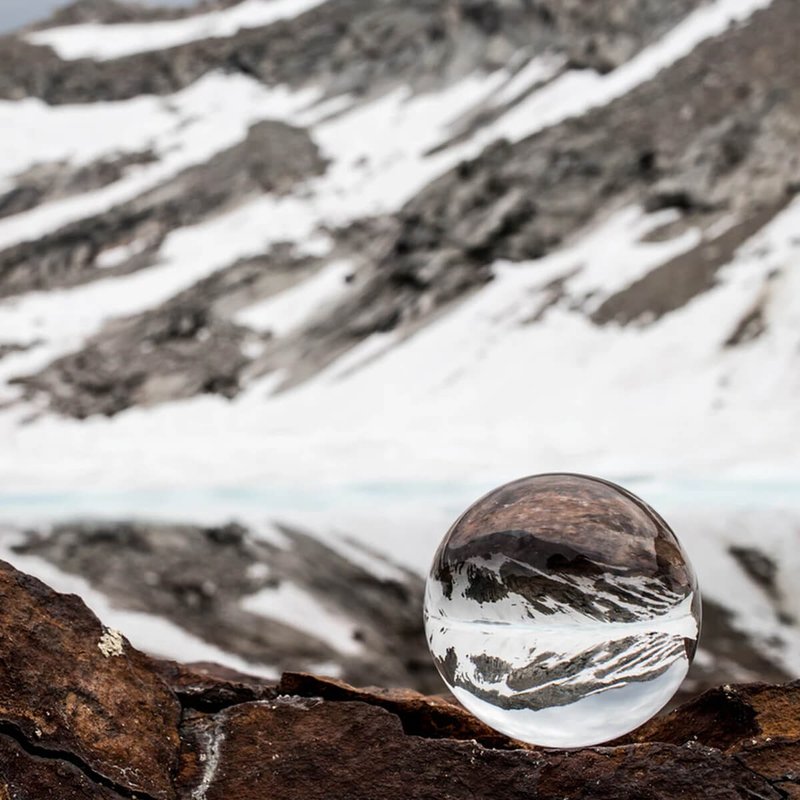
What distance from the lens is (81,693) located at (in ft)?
10.9

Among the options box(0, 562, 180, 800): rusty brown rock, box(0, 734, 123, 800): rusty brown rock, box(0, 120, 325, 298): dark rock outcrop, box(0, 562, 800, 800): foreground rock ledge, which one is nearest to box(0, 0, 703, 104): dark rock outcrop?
box(0, 120, 325, 298): dark rock outcrop

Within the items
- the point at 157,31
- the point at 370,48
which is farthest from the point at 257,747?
the point at 157,31

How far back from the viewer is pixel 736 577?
1255cm

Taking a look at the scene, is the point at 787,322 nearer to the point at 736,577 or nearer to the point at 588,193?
the point at 588,193

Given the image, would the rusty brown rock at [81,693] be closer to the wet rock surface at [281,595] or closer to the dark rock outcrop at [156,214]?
the wet rock surface at [281,595]

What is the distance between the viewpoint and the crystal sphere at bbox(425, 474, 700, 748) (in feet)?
10.7

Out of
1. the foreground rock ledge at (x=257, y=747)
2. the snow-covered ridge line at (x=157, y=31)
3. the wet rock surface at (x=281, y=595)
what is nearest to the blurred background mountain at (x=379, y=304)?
the wet rock surface at (x=281, y=595)

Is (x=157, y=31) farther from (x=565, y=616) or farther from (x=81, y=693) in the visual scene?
(x=565, y=616)

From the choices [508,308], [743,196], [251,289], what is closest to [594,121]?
[743,196]

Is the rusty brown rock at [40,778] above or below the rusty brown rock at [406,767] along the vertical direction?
above

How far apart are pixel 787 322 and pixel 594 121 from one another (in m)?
13.8

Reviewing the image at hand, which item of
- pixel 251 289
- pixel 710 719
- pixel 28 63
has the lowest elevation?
pixel 251 289

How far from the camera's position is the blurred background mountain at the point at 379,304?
14.6 metres

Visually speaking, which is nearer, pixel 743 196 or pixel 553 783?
pixel 553 783
